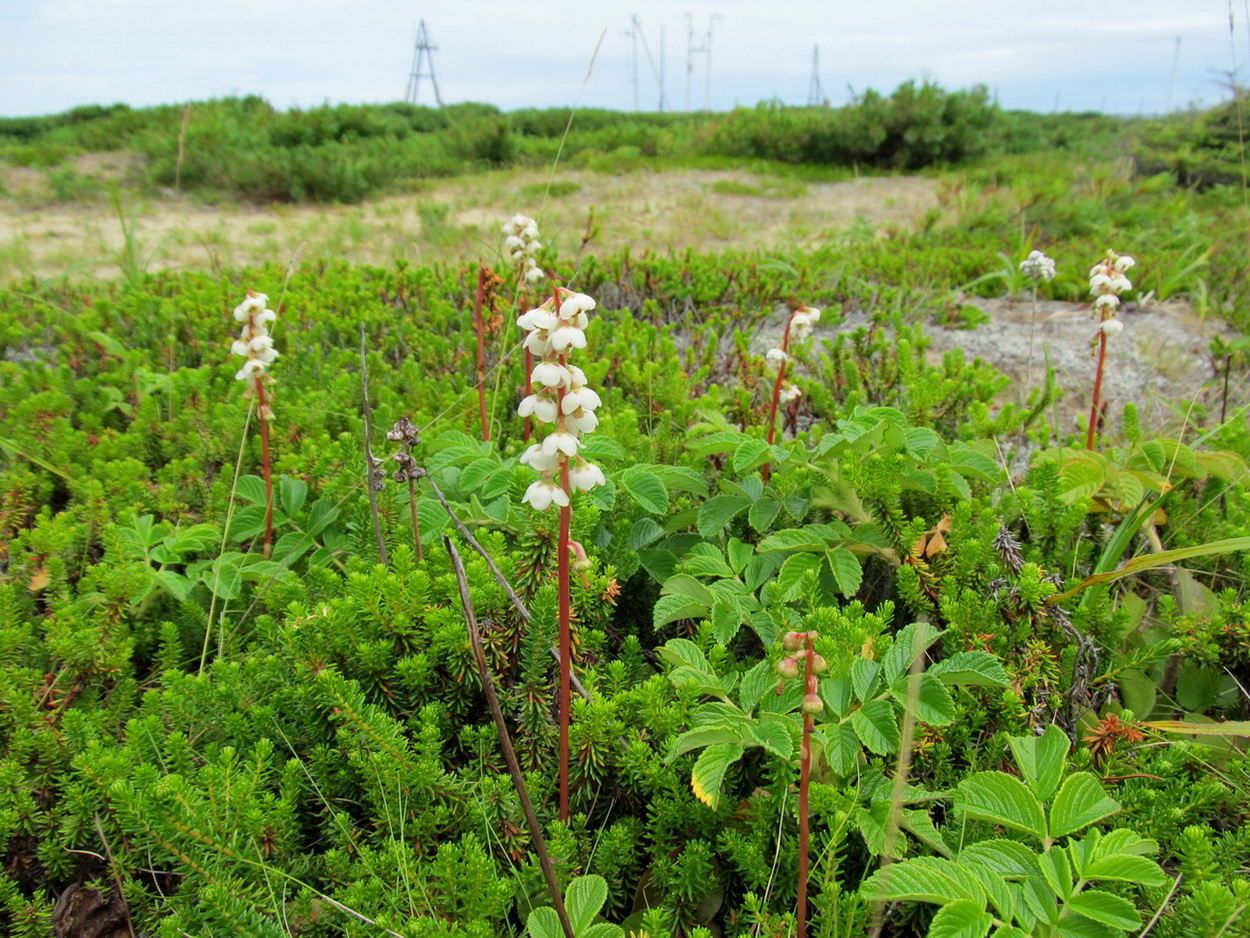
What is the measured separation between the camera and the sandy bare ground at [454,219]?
780 cm

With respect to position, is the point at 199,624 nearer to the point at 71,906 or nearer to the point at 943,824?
the point at 71,906

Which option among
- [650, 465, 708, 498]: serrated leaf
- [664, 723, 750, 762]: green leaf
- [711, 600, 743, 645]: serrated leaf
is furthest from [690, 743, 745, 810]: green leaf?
[650, 465, 708, 498]: serrated leaf

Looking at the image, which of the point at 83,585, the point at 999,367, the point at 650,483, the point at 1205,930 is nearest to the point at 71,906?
the point at 83,585

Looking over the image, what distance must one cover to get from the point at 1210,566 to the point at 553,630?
2.14 m

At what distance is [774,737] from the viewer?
145 cm

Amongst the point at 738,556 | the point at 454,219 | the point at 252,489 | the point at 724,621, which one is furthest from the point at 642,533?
the point at 454,219

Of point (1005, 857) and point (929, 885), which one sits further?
point (1005, 857)

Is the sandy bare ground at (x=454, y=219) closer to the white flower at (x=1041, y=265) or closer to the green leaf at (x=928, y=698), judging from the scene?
the white flower at (x=1041, y=265)

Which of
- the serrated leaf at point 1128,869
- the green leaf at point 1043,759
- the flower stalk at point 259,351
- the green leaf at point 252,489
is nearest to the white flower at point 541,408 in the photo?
the green leaf at point 1043,759

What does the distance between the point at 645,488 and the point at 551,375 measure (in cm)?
87

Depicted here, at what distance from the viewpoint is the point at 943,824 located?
1754 mm

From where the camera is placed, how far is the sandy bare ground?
780 centimetres

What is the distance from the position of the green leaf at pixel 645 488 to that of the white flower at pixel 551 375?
78 centimetres

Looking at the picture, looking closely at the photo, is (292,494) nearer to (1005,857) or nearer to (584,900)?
(584,900)
